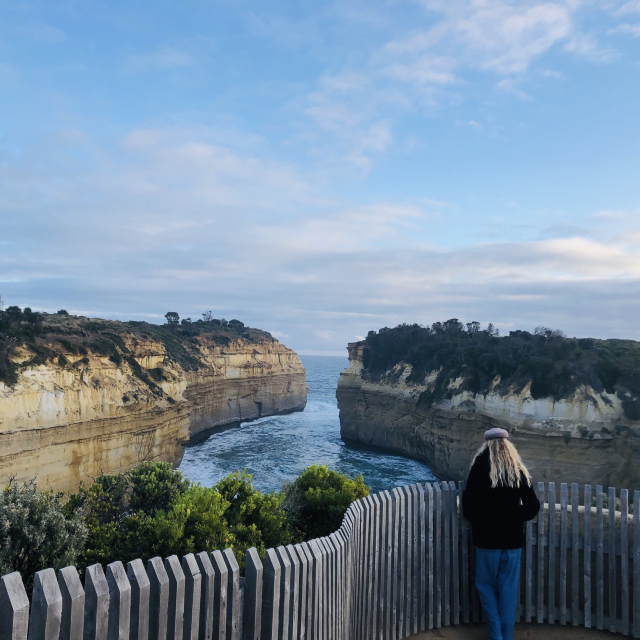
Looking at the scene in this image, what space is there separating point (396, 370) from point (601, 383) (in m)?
22.0

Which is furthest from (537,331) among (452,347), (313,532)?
(313,532)

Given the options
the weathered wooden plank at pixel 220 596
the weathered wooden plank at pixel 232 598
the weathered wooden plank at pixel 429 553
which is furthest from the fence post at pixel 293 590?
the weathered wooden plank at pixel 429 553

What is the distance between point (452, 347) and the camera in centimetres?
4441

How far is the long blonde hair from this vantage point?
17.2ft

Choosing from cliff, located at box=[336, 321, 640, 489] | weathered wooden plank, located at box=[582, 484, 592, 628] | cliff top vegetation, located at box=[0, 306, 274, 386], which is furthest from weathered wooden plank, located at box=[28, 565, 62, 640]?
cliff, located at box=[336, 321, 640, 489]

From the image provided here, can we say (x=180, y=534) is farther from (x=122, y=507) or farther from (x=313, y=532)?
(x=122, y=507)

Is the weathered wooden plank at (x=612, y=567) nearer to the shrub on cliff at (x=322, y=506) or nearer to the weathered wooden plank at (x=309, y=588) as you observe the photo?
the shrub on cliff at (x=322, y=506)

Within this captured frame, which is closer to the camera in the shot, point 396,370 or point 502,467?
point 502,467

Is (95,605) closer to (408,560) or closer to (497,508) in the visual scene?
(497,508)

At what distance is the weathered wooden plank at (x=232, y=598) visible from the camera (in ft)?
11.3

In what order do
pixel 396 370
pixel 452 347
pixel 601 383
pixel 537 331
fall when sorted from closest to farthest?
1. pixel 601 383
2. pixel 537 331
3. pixel 452 347
4. pixel 396 370

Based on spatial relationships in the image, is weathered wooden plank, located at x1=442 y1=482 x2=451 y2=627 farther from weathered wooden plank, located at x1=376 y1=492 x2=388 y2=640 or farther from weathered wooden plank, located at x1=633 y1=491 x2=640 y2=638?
weathered wooden plank, located at x1=633 y1=491 x2=640 y2=638

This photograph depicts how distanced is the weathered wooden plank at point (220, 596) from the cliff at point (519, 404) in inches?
1118

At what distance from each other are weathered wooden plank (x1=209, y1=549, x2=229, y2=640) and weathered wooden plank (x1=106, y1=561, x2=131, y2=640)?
2.26 ft
